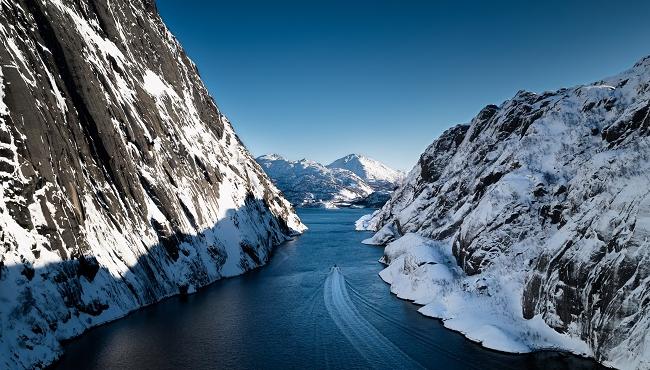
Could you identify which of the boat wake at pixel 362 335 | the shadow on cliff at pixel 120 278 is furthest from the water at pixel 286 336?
the shadow on cliff at pixel 120 278

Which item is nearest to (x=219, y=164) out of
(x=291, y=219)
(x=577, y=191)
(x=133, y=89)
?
(x=133, y=89)

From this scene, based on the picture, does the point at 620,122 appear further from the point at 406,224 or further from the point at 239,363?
the point at 406,224

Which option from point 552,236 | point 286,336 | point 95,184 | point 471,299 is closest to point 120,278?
point 95,184

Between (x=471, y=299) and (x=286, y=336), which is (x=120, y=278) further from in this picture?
(x=471, y=299)

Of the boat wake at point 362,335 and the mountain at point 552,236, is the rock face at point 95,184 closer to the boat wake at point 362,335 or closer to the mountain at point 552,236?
the boat wake at point 362,335

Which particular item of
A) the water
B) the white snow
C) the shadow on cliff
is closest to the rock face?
the shadow on cliff

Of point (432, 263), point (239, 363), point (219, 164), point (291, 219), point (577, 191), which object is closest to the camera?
point (239, 363)
